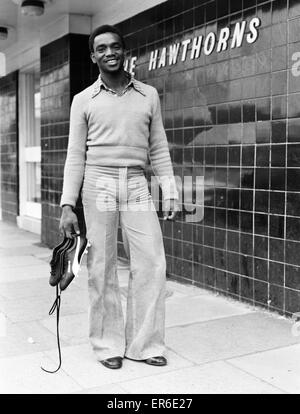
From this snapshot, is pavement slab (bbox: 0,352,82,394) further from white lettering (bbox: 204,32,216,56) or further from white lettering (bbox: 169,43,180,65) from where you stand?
white lettering (bbox: 169,43,180,65)

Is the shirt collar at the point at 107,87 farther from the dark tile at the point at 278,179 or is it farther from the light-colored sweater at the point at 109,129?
the dark tile at the point at 278,179

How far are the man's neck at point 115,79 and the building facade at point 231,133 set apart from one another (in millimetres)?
1620

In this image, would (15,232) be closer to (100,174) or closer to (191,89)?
(191,89)

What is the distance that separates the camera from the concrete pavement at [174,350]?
11.3 feet

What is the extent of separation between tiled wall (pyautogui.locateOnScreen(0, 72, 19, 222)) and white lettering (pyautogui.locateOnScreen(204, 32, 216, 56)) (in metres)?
5.86

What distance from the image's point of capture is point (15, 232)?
33.8 ft

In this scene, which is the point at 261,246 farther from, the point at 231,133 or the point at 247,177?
the point at 231,133

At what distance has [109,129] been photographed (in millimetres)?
3703

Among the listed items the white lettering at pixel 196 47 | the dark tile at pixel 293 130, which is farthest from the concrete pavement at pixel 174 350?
the white lettering at pixel 196 47

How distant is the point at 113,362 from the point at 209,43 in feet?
10.9

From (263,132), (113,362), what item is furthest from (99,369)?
(263,132)

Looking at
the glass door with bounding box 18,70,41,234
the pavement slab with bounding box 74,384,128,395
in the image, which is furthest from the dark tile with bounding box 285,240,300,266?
the glass door with bounding box 18,70,41,234

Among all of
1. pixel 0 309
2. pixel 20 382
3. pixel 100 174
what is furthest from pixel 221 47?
pixel 20 382

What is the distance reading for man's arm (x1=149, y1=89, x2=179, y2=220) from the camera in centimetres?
387
